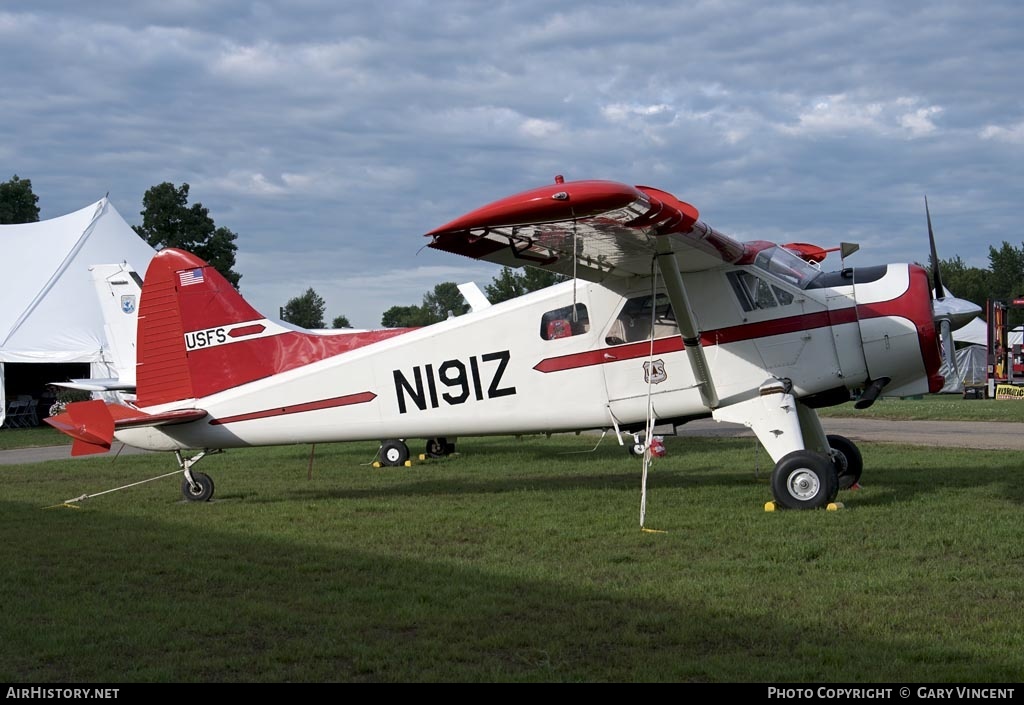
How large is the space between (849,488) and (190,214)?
193 ft

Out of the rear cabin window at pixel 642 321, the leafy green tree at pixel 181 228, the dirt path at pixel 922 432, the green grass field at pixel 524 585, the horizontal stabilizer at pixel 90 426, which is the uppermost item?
the leafy green tree at pixel 181 228

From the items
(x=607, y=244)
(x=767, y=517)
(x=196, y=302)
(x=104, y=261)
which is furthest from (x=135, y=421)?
(x=104, y=261)

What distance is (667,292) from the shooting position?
9828 mm

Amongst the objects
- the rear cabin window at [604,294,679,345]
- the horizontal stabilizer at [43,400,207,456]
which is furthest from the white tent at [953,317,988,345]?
the horizontal stabilizer at [43,400,207,456]

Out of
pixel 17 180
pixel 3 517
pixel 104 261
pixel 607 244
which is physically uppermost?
pixel 17 180

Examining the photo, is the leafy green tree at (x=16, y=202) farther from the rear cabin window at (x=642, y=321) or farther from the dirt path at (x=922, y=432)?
the rear cabin window at (x=642, y=321)

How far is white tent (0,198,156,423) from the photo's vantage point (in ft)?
105

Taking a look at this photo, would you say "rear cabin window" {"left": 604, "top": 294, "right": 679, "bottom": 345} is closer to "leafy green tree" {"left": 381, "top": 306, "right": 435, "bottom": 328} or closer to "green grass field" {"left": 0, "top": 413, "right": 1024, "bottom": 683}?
Result: "green grass field" {"left": 0, "top": 413, "right": 1024, "bottom": 683}

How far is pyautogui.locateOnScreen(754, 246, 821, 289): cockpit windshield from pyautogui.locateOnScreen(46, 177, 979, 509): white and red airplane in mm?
19

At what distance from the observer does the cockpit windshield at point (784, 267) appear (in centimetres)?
1048

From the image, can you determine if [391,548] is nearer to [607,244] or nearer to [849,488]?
[607,244]

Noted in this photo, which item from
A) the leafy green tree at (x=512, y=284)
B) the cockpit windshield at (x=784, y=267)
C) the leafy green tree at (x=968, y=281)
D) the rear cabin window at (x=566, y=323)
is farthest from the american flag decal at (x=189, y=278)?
the leafy green tree at (x=968, y=281)

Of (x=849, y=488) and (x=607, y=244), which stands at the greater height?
(x=607, y=244)

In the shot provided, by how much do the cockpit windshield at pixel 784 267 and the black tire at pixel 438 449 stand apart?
9.04 m
